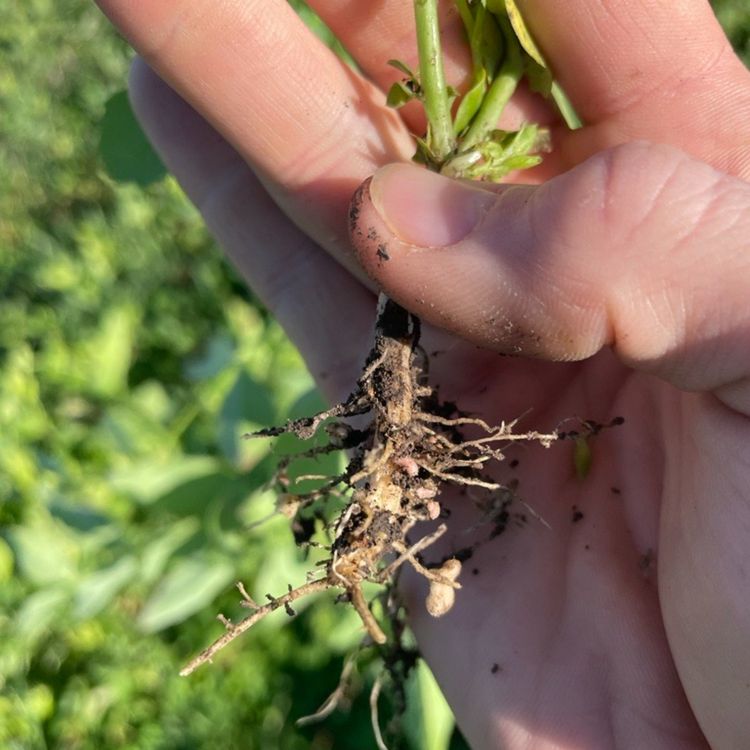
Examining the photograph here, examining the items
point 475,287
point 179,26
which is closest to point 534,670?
point 475,287

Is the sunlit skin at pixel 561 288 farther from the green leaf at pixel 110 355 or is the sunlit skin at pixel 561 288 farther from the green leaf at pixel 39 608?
the green leaf at pixel 39 608

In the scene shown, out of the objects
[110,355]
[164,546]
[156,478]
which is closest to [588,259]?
[156,478]

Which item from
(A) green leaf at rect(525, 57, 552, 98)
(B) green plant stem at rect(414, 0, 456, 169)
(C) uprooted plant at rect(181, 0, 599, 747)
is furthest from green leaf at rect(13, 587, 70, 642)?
(A) green leaf at rect(525, 57, 552, 98)

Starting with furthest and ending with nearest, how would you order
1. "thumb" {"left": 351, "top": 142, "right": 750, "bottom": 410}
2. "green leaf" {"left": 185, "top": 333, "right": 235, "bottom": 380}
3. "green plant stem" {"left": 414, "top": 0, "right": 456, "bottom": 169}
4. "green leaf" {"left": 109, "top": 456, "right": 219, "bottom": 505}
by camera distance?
"green leaf" {"left": 185, "top": 333, "right": 235, "bottom": 380}, "green leaf" {"left": 109, "top": 456, "right": 219, "bottom": 505}, "green plant stem" {"left": 414, "top": 0, "right": 456, "bottom": 169}, "thumb" {"left": 351, "top": 142, "right": 750, "bottom": 410}

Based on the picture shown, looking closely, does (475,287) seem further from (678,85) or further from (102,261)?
(102,261)

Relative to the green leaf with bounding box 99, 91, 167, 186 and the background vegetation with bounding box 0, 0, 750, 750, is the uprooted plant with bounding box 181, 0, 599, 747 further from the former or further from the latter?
the green leaf with bounding box 99, 91, 167, 186

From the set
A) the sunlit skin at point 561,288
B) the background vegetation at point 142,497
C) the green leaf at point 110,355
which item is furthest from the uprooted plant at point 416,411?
the green leaf at point 110,355
